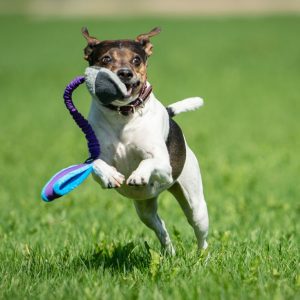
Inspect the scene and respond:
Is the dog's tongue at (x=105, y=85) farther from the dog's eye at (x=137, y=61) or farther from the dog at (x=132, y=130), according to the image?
the dog's eye at (x=137, y=61)

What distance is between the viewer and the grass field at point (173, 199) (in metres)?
4.62

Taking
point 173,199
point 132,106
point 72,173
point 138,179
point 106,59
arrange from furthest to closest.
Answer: point 173,199 → point 132,106 → point 106,59 → point 72,173 → point 138,179

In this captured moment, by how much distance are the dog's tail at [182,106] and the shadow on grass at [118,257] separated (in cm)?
117

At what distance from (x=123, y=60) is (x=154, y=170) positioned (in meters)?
0.81

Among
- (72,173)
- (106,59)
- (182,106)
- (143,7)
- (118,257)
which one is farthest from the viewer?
(143,7)

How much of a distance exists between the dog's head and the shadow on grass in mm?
1358

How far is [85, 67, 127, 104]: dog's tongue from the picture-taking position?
4.56 m

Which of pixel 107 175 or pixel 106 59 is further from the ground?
pixel 106 59

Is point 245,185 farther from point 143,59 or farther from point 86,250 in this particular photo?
point 143,59

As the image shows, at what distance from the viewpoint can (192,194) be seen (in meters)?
5.72

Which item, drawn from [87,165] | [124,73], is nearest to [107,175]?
[87,165]

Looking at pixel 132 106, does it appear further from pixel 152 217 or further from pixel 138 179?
pixel 152 217

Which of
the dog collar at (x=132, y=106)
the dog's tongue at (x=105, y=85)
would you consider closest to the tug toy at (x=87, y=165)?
the dog's tongue at (x=105, y=85)

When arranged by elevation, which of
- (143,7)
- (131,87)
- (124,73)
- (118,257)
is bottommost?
(143,7)
